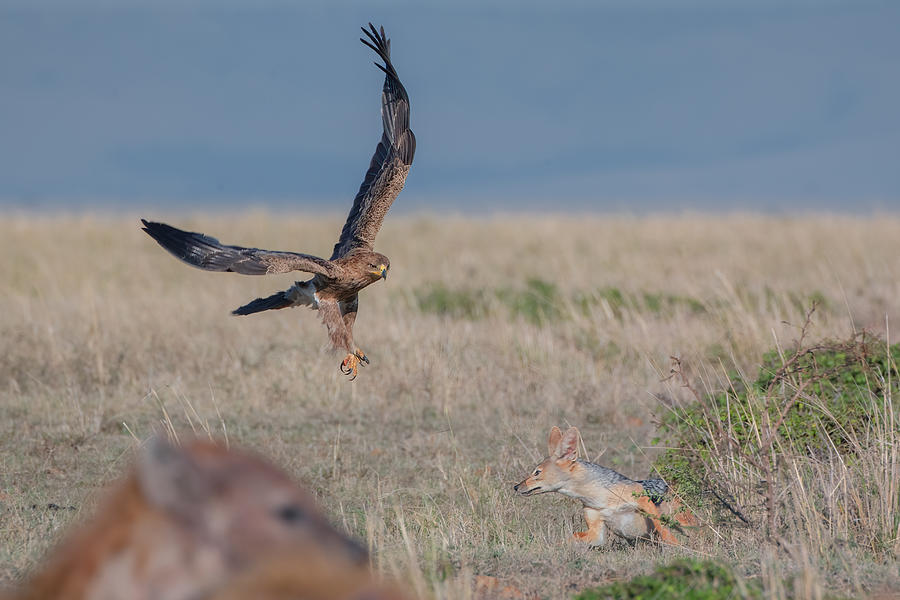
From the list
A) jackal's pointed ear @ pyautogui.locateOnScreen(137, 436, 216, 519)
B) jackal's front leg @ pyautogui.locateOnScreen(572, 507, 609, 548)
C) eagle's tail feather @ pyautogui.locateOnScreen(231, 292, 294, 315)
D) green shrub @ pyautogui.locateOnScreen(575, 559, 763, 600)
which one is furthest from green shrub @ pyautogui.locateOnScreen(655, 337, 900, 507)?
jackal's pointed ear @ pyautogui.locateOnScreen(137, 436, 216, 519)

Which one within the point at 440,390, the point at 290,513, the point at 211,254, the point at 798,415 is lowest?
the point at 290,513

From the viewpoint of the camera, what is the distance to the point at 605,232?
2423 centimetres

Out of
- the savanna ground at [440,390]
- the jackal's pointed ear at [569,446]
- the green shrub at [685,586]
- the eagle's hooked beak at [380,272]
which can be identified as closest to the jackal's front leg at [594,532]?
the savanna ground at [440,390]

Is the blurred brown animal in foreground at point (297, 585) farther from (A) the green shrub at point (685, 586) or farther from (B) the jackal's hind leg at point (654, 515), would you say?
(B) the jackal's hind leg at point (654, 515)

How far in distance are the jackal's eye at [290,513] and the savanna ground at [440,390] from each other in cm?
150

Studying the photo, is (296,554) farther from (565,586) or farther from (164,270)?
(164,270)

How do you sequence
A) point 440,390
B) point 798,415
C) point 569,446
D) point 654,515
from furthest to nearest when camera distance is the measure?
point 440,390 → point 798,415 → point 569,446 → point 654,515

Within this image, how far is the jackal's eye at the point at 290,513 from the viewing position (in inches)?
81.1

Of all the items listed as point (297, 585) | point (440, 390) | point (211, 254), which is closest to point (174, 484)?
point (297, 585)

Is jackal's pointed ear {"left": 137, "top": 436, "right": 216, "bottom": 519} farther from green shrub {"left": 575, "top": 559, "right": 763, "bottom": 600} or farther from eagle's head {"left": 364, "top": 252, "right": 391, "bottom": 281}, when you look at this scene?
eagle's head {"left": 364, "top": 252, "right": 391, "bottom": 281}

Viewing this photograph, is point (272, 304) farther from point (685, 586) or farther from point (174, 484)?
point (174, 484)

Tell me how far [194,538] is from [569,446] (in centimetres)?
396

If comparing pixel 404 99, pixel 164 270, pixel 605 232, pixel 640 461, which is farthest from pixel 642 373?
pixel 605 232

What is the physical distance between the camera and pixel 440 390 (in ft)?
31.0
